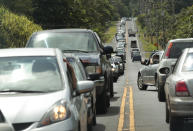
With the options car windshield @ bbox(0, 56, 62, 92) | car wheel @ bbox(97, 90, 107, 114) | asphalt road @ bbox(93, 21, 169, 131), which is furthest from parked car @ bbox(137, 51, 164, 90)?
car windshield @ bbox(0, 56, 62, 92)

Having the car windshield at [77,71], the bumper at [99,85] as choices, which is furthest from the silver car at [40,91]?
the bumper at [99,85]

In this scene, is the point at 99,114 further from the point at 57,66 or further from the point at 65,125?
the point at 65,125

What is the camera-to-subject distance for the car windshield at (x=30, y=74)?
880cm

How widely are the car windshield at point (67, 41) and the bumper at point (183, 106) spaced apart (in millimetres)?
6507

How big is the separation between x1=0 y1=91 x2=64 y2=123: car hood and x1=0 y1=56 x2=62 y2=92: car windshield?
13.5 inches

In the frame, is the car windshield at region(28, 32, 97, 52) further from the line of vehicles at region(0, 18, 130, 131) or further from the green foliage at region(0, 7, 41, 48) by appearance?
the green foliage at region(0, 7, 41, 48)

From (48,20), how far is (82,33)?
86364mm

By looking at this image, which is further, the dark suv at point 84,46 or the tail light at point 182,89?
the dark suv at point 84,46

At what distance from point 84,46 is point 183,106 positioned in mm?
6887

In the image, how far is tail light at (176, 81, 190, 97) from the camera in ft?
37.2

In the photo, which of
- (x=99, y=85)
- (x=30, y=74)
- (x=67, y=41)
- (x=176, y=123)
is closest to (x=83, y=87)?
(x=30, y=74)

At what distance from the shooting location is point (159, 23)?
157750 millimetres

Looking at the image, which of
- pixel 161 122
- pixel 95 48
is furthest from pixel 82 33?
pixel 161 122

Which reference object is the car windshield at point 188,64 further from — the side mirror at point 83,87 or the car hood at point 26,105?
the car hood at point 26,105
